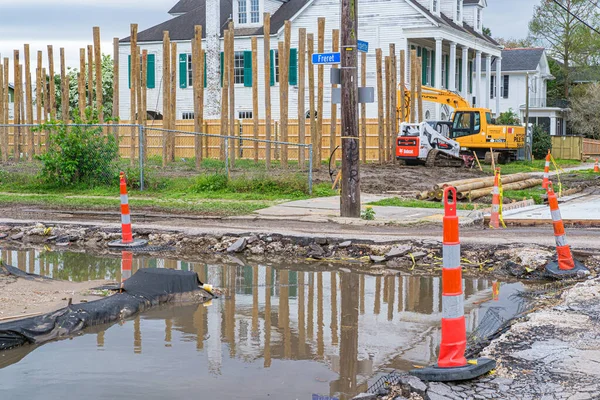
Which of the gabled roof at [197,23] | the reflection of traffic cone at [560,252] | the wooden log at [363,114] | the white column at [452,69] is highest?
the gabled roof at [197,23]

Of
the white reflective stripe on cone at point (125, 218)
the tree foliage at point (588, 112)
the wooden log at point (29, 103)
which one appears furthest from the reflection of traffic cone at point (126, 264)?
the tree foliage at point (588, 112)

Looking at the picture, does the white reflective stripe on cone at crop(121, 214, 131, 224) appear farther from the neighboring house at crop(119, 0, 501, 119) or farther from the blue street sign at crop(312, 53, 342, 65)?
the neighboring house at crop(119, 0, 501, 119)

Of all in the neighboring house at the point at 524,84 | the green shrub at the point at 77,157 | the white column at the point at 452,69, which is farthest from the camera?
the neighboring house at the point at 524,84

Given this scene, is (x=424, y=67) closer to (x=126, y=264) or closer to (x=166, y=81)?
(x=166, y=81)

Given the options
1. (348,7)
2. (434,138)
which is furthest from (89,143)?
(434,138)

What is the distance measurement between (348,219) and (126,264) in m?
5.13

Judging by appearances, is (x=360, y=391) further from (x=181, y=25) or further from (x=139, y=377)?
(x=181, y=25)

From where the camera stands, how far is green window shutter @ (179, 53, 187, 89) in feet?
136

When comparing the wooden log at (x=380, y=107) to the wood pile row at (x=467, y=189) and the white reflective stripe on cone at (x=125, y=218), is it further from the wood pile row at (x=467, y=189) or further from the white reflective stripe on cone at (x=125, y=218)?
the white reflective stripe on cone at (x=125, y=218)

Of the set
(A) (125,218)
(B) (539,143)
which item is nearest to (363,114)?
(A) (125,218)

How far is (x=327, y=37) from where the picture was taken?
4059 cm

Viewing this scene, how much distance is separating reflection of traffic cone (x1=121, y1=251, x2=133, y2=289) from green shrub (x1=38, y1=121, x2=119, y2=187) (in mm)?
9331

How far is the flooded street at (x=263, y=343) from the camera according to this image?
598cm

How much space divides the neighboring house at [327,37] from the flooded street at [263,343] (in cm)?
2943
